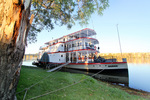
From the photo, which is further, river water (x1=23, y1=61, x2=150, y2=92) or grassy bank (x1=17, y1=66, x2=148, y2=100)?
river water (x1=23, y1=61, x2=150, y2=92)

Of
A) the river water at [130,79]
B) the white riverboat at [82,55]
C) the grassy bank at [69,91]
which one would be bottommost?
the river water at [130,79]

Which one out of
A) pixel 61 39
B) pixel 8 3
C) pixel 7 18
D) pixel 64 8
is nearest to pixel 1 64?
pixel 7 18

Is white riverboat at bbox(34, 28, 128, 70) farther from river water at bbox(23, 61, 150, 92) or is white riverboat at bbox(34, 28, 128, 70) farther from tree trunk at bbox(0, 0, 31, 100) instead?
tree trunk at bbox(0, 0, 31, 100)

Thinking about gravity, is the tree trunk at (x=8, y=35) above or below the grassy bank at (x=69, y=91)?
above

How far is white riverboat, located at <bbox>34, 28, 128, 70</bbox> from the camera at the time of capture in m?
12.3

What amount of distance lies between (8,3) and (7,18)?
0.88ft

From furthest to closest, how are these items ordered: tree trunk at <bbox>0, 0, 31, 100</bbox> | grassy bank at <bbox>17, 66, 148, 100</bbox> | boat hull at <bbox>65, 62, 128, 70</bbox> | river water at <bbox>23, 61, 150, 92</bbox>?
boat hull at <bbox>65, 62, 128, 70</bbox> < river water at <bbox>23, 61, 150, 92</bbox> < grassy bank at <bbox>17, 66, 148, 100</bbox> < tree trunk at <bbox>0, 0, 31, 100</bbox>

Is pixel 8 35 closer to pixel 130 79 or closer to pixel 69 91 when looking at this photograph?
pixel 69 91

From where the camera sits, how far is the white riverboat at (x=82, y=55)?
12302 mm

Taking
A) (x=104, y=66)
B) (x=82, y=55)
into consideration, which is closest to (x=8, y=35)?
(x=104, y=66)

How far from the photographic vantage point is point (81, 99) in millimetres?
3271

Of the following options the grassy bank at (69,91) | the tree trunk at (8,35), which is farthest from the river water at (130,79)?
the tree trunk at (8,35)

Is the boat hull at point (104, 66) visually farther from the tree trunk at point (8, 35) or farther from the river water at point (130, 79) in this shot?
the tree trunk at point (8, 35)

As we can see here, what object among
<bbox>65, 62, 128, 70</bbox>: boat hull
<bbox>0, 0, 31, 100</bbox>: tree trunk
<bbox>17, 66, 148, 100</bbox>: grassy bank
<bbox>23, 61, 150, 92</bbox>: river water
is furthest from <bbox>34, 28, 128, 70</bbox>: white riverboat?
<bbox>0, 0, 31, 100</bbox>: tree trunk
